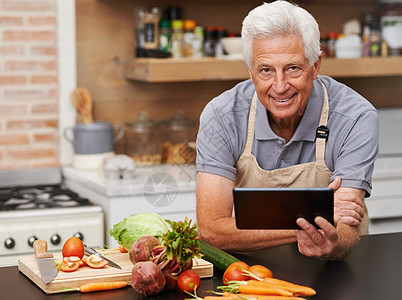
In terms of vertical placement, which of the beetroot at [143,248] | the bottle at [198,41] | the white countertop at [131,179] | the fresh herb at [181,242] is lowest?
the white countertop at [131,179]

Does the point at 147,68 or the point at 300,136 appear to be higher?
the point at 147,68

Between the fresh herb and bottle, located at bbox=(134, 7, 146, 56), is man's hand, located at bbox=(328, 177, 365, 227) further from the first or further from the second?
bottle, located at bbox=(134, 7, 146, 56)

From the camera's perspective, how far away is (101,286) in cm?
150

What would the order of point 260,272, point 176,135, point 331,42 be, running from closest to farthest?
point 260,272 < point 176,135 < point 331,42

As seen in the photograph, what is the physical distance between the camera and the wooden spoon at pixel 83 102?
11.7 feet

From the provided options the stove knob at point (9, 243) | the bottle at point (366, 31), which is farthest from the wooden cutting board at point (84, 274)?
the bottle at point (366, 31)

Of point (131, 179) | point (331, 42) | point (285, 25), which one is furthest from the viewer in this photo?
point (331, 42)

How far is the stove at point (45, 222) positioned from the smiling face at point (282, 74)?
4.08 ft

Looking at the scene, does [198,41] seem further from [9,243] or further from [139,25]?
[9,243]

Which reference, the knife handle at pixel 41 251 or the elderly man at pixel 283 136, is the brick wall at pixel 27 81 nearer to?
the elderly man at pixel 283 136

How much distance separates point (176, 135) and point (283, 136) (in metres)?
1.59

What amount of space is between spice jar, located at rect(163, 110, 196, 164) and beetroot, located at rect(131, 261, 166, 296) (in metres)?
2.21

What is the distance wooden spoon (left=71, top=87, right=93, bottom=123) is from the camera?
355 centimetres

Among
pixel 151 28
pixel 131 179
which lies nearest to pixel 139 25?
pixel 151 28
